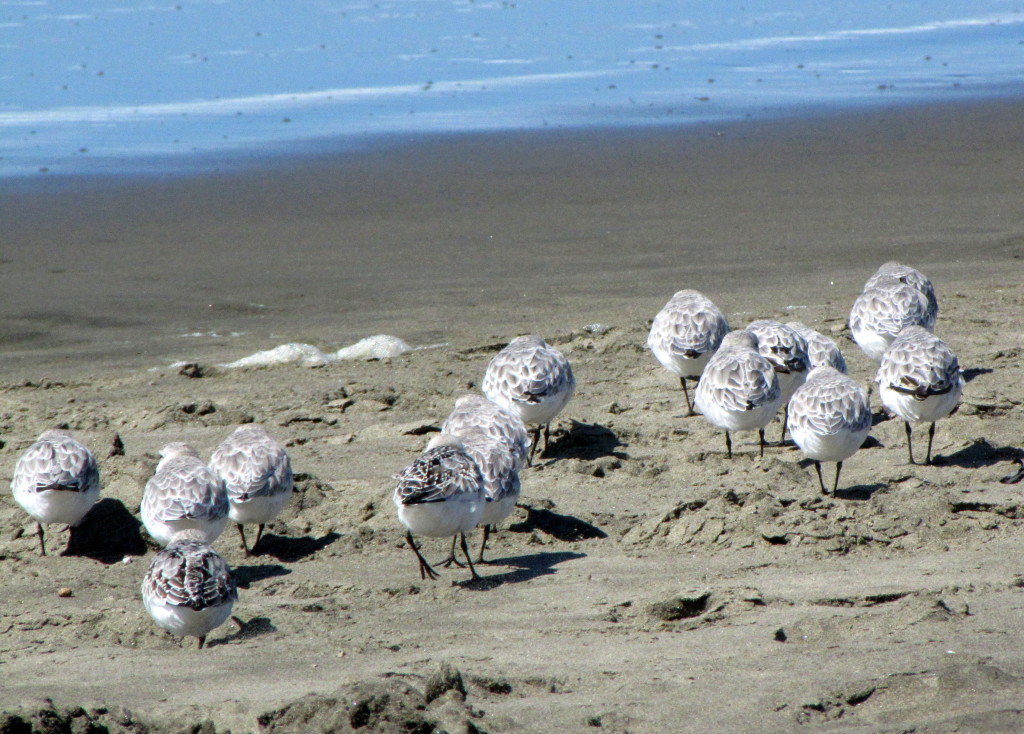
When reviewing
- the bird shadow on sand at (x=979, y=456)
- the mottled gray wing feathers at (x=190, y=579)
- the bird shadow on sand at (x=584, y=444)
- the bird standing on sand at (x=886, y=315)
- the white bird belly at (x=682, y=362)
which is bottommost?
the bird shadow on sand at (x=979, y=456)

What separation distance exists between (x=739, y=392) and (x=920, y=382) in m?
1.17

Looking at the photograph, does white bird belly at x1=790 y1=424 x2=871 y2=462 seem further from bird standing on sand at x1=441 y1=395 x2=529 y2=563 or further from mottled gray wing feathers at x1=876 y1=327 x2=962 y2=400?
bird standing on sand at x1=441 y1=395 x2=529 y2=563

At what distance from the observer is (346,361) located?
11883 mm

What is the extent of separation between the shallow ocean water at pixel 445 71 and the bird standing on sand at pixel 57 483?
14.2 m

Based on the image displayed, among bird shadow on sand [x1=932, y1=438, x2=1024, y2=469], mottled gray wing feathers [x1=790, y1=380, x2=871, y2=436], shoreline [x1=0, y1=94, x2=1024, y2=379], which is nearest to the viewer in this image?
mottled gray wing feathers [x1=790, y1=380, x2=871, y2=436]

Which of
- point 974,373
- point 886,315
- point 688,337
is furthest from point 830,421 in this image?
point 974,373

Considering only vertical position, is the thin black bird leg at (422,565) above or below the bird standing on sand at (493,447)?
below

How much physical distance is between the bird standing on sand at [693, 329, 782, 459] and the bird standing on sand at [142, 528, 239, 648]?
3716 mm

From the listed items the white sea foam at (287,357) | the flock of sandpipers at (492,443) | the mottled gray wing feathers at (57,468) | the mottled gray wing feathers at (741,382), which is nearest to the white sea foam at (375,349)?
the white sea foam at (287,357)

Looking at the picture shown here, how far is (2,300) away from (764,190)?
10.5 metres

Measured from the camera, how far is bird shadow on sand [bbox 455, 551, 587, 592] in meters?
7.04

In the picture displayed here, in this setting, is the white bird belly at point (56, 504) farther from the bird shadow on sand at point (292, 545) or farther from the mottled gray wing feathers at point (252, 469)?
the bird shadow on sand at point (292, 545)

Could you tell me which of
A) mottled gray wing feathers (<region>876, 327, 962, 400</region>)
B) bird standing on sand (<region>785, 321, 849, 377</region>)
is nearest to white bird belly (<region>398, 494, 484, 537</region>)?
mottled gray wing feathers (<region>876, 327, 962, 400</region>)

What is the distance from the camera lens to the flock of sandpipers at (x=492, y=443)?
6.91 metres
